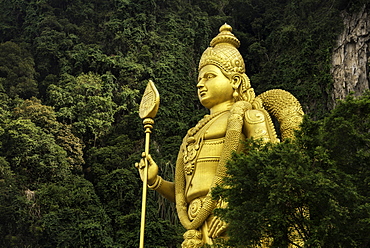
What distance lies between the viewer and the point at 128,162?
20594 mm

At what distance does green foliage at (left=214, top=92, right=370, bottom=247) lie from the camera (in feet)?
13.2

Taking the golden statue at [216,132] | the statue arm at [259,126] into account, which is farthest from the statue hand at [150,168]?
the statue arm at [259,126]

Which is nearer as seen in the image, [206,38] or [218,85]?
[218,85]

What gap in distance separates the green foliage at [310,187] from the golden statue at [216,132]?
74 centimetres

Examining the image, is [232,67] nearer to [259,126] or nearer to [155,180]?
[259,126]

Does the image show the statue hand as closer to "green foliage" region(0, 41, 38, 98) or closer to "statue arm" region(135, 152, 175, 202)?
"statue arm" region(135, 152, 175, 202)

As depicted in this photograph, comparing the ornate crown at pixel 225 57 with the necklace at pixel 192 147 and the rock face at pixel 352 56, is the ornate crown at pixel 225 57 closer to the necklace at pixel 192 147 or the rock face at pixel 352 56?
the necklace at pixel 192 147

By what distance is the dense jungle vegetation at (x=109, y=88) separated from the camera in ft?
60.0

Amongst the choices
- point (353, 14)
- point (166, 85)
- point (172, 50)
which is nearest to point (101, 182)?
point (166, 85)

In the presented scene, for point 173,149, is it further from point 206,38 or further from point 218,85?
point 218,85

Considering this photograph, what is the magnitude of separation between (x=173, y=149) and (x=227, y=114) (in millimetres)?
15149

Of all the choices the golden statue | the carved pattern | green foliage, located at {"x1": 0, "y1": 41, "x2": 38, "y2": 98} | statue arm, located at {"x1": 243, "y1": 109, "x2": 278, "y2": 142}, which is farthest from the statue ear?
green foliage, located at {"x1": 0, "y1": 41, "x2": 38, "y2": 98}

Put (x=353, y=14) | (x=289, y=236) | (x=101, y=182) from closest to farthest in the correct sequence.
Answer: (x=289, y=236)
(x=101, y=182)
(x=353, y=14)

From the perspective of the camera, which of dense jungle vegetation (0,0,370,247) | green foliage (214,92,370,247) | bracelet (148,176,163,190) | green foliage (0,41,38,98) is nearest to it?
green foliage (214,92,370,247)
